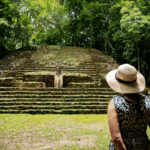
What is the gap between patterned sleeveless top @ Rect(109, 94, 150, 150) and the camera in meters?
1.35

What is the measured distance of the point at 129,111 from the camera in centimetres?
136

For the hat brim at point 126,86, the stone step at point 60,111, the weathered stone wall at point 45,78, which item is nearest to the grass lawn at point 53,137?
the stone step at point 60,111

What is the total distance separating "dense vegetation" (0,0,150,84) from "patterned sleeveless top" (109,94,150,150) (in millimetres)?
13003

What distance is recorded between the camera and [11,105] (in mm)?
7309

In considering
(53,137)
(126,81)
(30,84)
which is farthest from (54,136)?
(30,84)

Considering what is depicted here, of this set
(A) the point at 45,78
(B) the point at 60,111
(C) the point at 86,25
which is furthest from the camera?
(C) the point at 86,25

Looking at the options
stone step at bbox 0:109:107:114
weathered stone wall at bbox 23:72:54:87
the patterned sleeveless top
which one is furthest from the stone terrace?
the patterned sleeveless top

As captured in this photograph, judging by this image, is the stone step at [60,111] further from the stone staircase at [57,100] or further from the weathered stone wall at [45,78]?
the weathered stone wall at [45,78]

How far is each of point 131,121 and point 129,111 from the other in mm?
87

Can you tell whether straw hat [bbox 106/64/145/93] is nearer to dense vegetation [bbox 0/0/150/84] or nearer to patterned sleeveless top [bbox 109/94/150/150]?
patterned sleeveless top [bbox 109/94/150/150]

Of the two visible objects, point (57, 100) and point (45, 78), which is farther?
point (45, 78)

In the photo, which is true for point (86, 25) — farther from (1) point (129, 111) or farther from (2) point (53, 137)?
(1) point (129, 111)

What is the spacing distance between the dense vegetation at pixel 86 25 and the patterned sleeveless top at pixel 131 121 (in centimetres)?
1300

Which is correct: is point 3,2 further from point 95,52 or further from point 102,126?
point 102,126
